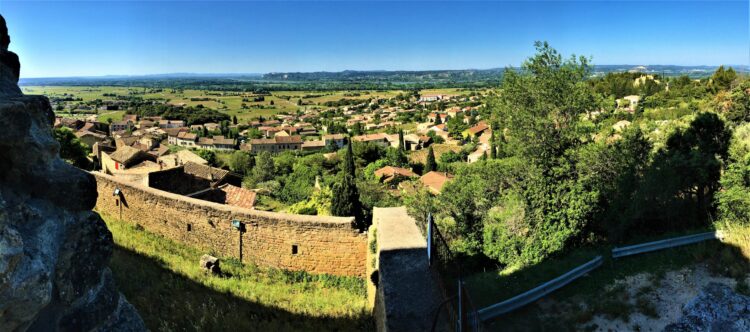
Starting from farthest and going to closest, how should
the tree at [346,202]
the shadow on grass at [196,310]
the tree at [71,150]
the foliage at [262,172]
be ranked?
the foliage at [262,172] < the tree at [71,150] < the tree at [346,202] < the shadow on grass at [196,310]

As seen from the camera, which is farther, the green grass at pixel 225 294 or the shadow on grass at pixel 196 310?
the green grass at pixel 225 294

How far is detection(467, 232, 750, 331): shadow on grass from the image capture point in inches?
259

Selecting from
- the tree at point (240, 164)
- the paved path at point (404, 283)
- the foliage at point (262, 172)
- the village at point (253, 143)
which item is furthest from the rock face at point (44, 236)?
the tree at point (240, 164)

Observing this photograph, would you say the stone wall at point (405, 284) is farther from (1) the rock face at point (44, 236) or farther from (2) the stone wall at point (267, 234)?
(1) the rock face at point (44, 236)

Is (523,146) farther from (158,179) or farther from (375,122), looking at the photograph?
(375,122)

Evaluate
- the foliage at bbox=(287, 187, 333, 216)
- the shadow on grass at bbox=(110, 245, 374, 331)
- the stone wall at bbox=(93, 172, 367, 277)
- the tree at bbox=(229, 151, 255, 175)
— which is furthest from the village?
the shadow on grass at bbox=(110, 245, 374, 331)

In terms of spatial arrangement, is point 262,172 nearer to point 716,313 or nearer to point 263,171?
point 263,171

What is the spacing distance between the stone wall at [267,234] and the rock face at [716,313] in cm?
632

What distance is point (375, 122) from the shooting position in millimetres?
124125

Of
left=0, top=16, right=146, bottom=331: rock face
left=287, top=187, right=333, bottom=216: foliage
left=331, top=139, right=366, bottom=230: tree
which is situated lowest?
left=287, top=187, right=333, bottom=216: foliage

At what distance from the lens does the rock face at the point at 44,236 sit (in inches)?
106

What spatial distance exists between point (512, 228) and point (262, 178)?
140 feet

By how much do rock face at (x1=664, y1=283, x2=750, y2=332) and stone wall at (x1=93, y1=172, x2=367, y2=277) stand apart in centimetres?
632

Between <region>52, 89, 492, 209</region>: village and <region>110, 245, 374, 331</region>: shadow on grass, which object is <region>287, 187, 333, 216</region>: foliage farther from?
<region>110, 245, 374, 331</region>: shadow on grass
